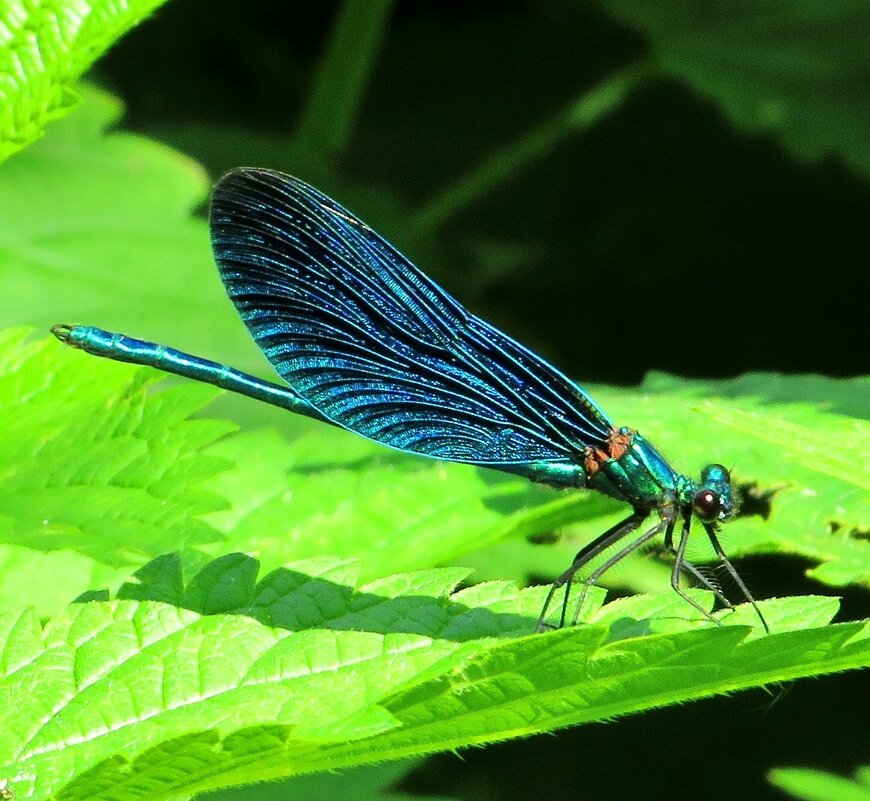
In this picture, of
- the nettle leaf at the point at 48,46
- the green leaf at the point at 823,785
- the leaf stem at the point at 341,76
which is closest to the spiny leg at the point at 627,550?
the green leaf at the point at 823,785

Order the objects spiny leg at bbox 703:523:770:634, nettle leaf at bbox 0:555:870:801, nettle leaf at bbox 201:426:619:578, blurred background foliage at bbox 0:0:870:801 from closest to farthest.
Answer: nettle leaf at bbox 0:555:870:801
spiny leg at bbox 703:523:770:634
nettle leaf at bbox 201:426:619:578
blurred background foliage at bbox 0:0:870:801

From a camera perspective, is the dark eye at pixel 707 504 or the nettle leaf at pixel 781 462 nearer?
the nettle leaf at pixel 781 462

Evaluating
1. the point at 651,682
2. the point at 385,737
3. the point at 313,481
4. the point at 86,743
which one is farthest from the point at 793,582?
the point at 86,743

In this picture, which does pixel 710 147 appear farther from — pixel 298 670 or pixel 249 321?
pixel 298 670

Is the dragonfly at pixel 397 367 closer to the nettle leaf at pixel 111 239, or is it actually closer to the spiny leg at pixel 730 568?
the spiny leg at pixel 730 568

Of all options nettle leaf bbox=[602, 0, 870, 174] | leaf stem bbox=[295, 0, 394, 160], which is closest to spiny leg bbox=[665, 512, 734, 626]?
nettle leaf bbox=[602, 0, 870, 174]

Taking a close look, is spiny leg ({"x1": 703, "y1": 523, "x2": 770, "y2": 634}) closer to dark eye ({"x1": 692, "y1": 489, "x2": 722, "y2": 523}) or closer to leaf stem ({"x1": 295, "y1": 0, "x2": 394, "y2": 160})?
dark eye ({"x1": 692, "y1": 489, "x2": 722, "y2": 523})
